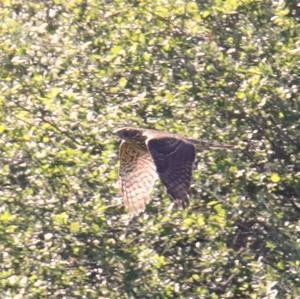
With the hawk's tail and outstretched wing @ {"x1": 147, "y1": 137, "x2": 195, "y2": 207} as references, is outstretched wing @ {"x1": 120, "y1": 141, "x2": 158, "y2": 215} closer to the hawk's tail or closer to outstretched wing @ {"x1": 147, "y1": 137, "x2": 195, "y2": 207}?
outstretched wing @ {"x1": 147, "y1": 137, "x2": 195, "y2": 207}

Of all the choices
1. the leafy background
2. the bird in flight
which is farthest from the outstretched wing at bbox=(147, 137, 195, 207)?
the leafy background

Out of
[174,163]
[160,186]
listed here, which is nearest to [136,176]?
[160,186]

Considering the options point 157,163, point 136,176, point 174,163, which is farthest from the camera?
point 136,176

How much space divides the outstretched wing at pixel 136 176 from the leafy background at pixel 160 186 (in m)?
0.06

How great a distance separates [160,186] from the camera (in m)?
5.92

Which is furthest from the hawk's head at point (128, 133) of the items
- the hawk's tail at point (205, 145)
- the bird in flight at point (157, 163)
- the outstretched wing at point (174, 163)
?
the hawk's tail at point (205, 145)

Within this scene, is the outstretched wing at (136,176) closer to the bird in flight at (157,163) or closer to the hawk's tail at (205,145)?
the bird in flight at (157,163)

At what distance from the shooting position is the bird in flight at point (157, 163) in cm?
551

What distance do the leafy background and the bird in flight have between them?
6 centimetres

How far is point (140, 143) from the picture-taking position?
622 centimetres

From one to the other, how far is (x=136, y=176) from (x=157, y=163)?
37 cm

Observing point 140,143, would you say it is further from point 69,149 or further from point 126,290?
point 126,290

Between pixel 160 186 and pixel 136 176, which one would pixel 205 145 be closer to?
pixel 160 186

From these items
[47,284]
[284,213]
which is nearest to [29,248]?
[47,284]
